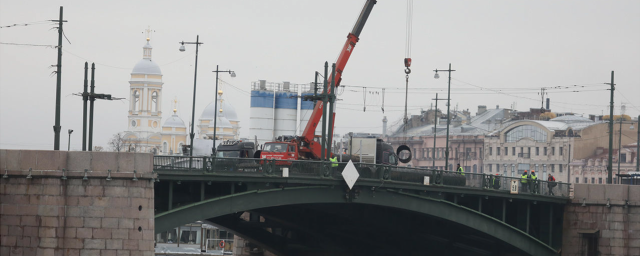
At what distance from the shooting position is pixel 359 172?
137ft

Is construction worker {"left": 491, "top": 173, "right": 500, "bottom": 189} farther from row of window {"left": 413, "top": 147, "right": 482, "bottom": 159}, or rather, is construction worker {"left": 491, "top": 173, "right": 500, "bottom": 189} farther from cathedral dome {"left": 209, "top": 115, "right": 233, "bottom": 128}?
cathedral dome {"left": 209, "top": 115, "right": 233, "bottom": 128}

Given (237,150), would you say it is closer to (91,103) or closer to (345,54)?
(345,54)

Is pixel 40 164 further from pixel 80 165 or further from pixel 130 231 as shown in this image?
pixel 130 231

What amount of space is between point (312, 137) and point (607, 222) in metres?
14.2

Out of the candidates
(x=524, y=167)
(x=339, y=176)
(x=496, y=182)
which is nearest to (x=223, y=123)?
(x=524, y=167)

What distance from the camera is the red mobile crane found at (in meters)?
47.2

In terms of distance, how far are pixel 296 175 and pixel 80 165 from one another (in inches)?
379

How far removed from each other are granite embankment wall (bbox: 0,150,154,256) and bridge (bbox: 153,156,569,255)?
2.12 m

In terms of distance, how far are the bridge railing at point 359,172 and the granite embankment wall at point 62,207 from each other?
2.70 metres

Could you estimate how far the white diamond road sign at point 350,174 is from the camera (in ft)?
131

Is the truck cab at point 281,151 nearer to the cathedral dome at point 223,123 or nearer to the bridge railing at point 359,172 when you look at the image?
the bridge railing at point 359,172

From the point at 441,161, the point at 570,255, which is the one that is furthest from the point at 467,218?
the point at 441,161

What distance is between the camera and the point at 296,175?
39.3 meters

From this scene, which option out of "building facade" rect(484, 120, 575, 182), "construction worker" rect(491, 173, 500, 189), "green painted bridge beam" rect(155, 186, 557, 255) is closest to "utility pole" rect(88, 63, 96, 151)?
"green painted bridge beam" rect(155, 186, 557, 255)
